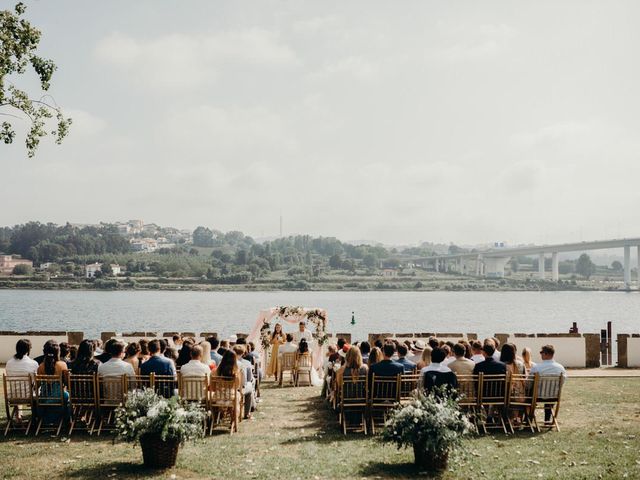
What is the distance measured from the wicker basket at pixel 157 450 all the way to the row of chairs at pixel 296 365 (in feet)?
30.6

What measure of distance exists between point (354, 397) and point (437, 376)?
1.49m

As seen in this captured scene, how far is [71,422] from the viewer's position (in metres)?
11.4

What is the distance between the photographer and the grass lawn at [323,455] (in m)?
8.91

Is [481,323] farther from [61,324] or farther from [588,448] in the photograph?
[588,448]

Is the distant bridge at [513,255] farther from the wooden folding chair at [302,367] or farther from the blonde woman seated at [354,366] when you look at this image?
the blonde woman seated at [354,366]

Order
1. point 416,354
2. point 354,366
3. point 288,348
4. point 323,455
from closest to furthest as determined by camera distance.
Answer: point 323,455 → point 354,366 → point 416,354 → point 288,348

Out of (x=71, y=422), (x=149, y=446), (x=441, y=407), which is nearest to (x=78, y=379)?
(x=71, y=422)

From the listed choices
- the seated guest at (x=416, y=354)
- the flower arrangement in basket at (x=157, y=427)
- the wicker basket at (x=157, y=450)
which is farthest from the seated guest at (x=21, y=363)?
the seated guest at (x=416, y=354)

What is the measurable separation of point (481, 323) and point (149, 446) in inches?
3121

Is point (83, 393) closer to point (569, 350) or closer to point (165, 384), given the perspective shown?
point (165, 384)

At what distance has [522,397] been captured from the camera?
11539mm

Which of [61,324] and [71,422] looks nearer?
[71,422]

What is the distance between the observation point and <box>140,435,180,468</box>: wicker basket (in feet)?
29.6

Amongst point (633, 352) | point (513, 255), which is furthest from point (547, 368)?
point (513, 255)
